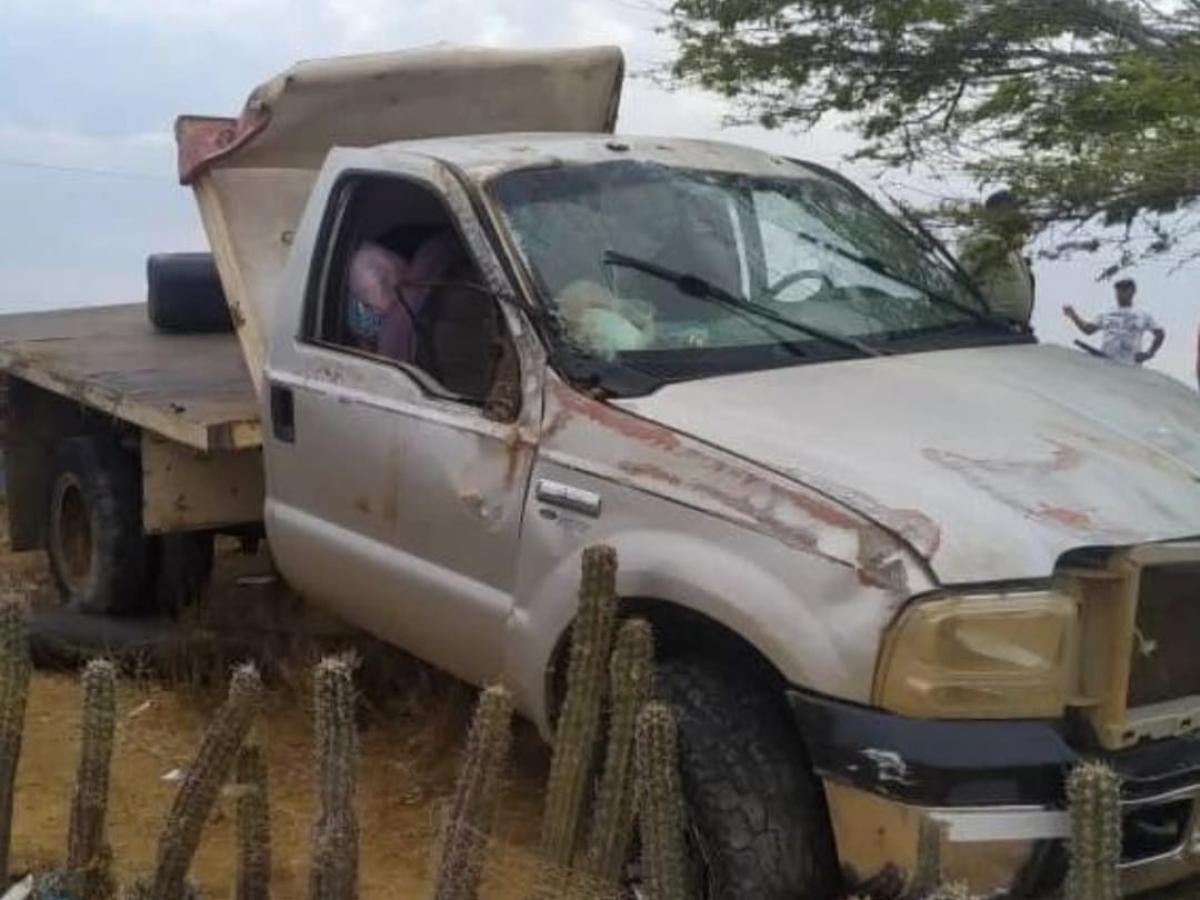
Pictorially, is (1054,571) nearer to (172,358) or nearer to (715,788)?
(715,788)

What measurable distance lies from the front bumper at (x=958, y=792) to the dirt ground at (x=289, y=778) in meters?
1.15

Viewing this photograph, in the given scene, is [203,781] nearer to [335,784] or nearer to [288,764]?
[335,784]

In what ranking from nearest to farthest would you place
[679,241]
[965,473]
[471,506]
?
1. [965,473]
2. [471,506]
3. [679,241]

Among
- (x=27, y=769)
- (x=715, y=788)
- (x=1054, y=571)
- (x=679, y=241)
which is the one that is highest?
(x=679, y=241)

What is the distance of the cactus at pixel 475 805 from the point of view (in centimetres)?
313

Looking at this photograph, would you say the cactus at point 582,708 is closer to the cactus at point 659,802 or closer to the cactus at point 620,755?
the cactus at point 620,755

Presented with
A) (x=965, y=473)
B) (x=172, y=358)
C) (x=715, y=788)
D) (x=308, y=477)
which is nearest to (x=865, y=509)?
(x=965, y=473)

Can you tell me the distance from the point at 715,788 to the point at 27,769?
256cm

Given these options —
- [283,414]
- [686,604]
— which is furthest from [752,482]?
[283,414]

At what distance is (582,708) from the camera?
3.41m

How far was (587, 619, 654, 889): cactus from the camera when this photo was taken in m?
3.24

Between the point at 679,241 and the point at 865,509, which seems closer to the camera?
the point at 865,509

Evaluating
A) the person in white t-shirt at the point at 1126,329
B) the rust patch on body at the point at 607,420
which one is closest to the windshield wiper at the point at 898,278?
the rust patch on body at the point at 607,420

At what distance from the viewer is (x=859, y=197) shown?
5.25 meters
